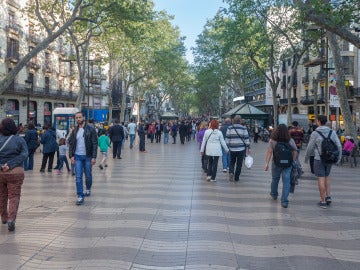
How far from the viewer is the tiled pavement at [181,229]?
4.47 meters

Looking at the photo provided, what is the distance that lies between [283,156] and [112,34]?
25.6 meters

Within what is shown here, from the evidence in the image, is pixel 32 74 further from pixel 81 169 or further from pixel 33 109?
Answer: pixel 81 169

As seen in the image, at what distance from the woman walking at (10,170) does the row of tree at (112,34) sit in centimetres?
1320

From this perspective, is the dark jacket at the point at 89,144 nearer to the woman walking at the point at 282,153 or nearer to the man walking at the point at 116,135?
the woman walking at the point at 282,153

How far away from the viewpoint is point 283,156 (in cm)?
753

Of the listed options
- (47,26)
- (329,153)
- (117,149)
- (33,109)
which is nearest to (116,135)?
(117,149)

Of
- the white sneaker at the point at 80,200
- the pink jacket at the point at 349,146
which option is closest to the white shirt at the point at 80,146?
the white sneaker at the point at 80,200

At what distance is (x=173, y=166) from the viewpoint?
14.0 metres

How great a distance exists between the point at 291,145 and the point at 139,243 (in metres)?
3.99

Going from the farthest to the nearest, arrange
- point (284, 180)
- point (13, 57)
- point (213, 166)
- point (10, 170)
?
point (13, 57)
point (213, 166)
point (284, 180)
point (10, 170)

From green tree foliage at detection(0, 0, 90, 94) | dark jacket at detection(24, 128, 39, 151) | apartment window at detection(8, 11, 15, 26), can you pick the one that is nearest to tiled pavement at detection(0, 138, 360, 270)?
dark jacket at detection(24, 128, 39, 151)

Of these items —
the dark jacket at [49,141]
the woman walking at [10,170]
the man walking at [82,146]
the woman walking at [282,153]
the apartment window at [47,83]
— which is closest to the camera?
the woman walking at [10,170]

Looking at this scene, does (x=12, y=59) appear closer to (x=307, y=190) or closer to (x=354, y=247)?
(x=307, y=190)

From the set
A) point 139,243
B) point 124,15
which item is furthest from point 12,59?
point 139,243
